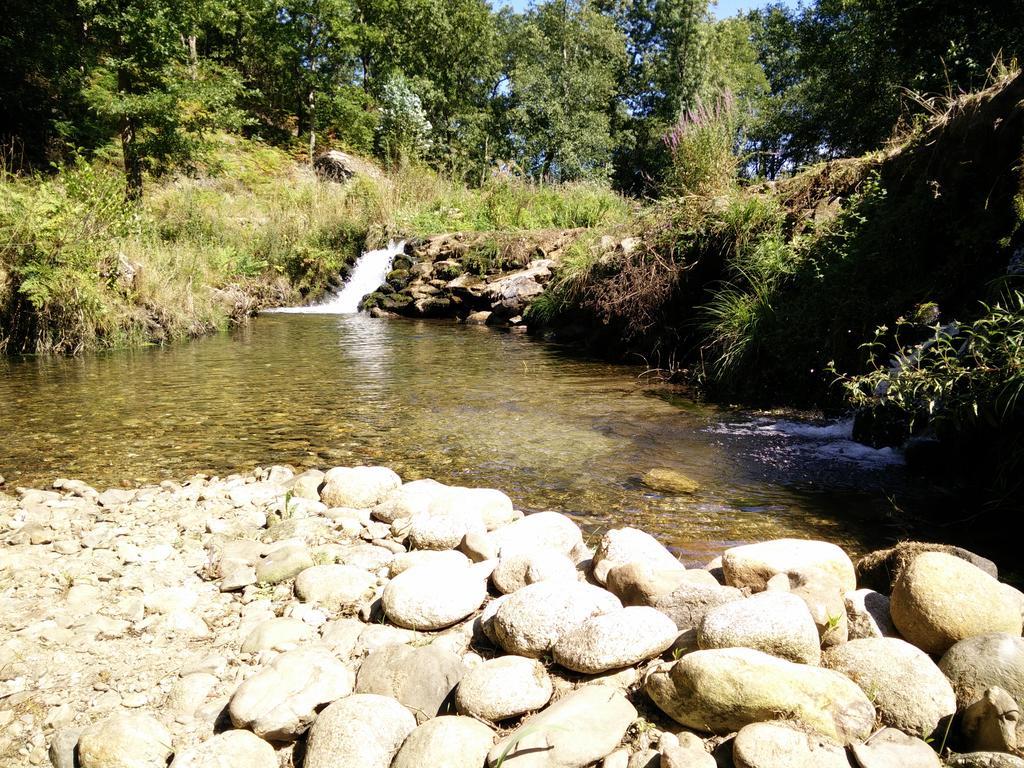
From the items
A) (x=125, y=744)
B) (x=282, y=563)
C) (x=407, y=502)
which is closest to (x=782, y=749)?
(x=125, y=744)

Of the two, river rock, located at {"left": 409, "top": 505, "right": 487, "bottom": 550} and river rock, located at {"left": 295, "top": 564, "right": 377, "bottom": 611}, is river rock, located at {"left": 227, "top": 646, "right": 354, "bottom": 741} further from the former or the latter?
river rock, located at {"left": 409, "top": 505, "right": 487, "bottom": 550}

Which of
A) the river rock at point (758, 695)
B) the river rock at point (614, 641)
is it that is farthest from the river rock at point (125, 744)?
the river rock at point (758, 695)

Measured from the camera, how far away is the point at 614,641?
1862 mm

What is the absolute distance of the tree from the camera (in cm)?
3114

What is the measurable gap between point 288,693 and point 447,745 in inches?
18.8

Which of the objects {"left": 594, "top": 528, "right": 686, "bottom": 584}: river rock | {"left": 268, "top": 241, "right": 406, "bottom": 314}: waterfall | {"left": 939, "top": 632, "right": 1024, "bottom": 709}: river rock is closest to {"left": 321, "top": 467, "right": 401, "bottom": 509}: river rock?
{"left": 594, "top": 528, "right": 686, "bottom": 584}: river rock

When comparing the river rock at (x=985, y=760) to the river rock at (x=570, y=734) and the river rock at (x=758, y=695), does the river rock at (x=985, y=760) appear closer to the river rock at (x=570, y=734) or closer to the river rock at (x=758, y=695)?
the river rock at (x=758, y=695)

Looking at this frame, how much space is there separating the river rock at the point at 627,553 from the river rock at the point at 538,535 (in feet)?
0.75

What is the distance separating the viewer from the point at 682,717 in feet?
5.38

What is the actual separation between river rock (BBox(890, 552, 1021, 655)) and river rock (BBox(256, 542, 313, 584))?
6.79 ft

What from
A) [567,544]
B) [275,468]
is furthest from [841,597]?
[275,468]

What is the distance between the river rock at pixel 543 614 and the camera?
1.97 m

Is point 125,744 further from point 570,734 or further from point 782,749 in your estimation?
point 782,749

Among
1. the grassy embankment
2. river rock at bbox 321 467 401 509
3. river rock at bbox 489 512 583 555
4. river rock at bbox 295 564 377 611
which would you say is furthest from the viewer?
the grassy embankment
